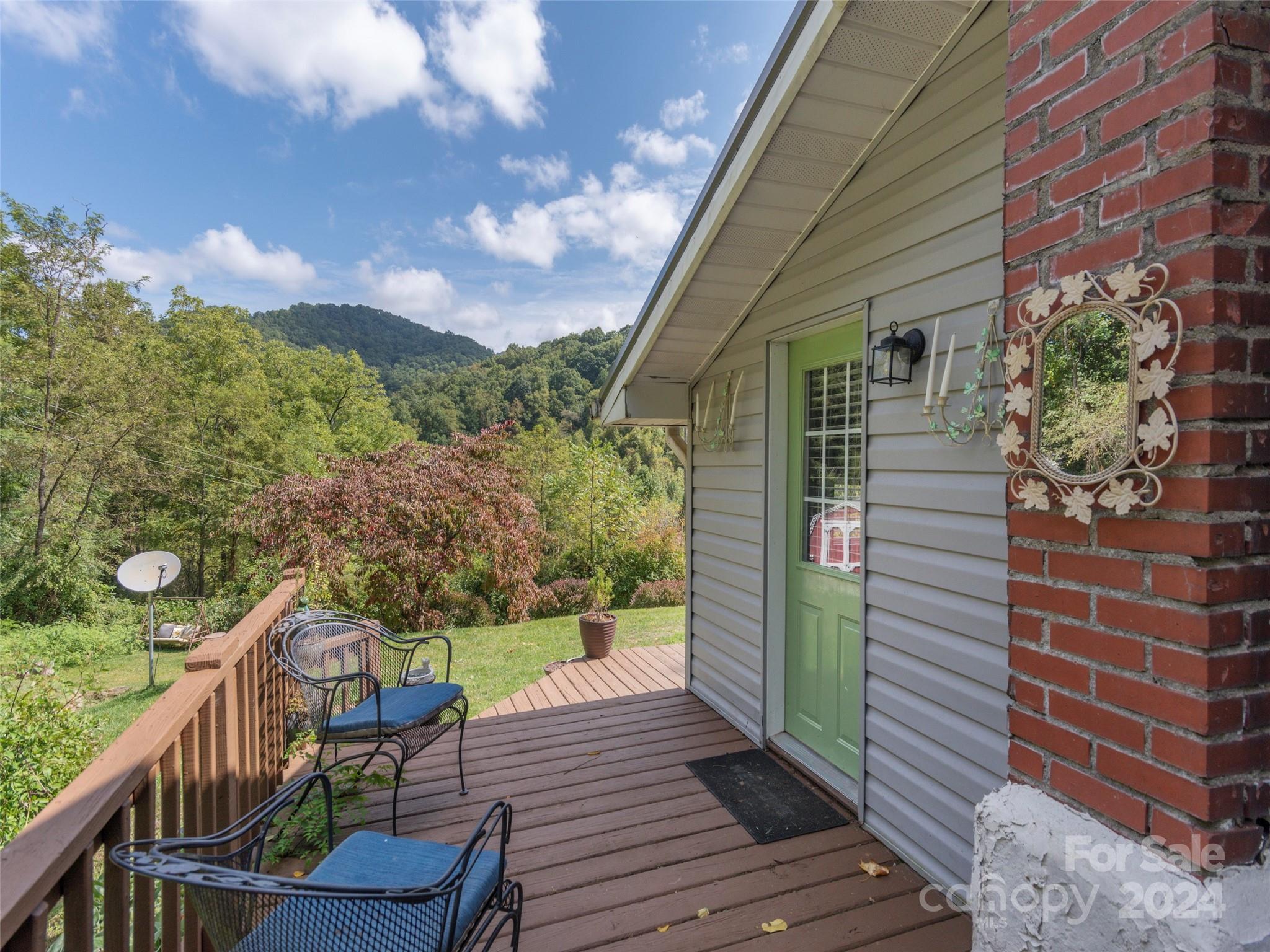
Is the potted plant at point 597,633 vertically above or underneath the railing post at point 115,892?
underneath

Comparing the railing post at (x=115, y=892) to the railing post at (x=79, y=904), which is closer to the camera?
the railing post at (x=79, y=904)

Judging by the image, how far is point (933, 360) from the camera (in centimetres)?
213

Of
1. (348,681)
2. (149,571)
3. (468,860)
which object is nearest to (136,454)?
(149,571)

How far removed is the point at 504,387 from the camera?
24.4 metres

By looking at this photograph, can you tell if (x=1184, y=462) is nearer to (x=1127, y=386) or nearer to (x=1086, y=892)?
(x=1127, y=386)

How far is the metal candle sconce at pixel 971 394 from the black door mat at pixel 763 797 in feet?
5.62

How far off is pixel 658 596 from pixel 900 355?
25.1ft

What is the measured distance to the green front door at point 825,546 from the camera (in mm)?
2936

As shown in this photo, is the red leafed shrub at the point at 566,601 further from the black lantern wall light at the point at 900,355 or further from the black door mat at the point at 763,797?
the black lantern wall light at the point at 900,355

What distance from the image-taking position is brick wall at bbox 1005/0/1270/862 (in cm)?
99

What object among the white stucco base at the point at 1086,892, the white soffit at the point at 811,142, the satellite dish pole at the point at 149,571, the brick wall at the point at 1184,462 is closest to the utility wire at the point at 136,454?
the satellite dish pole at the point at 149,571

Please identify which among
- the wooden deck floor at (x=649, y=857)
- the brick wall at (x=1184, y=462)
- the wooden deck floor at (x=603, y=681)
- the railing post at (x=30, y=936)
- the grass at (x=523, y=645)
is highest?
the brick wall at (x=1184, y=462)

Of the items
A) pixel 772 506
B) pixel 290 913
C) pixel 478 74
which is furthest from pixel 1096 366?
pixel 478 74

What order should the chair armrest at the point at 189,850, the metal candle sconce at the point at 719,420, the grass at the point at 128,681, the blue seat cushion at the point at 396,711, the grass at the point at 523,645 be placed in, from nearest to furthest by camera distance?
the chair armrest at the point at 189,850 → the blue seat cushion at the point at 396,711 → the metal candle sconce at the point at 719,420 → the grass at the point at 523,645 → the grass at the point at 128,681
